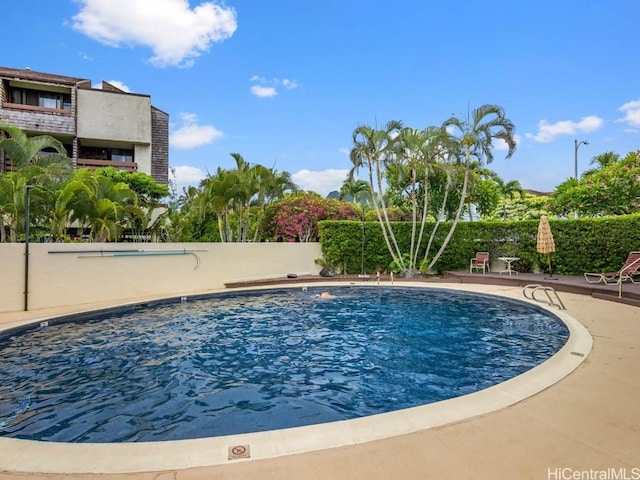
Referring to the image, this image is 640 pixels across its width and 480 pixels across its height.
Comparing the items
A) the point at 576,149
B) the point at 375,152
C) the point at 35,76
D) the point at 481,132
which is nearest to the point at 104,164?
the point at 35,76

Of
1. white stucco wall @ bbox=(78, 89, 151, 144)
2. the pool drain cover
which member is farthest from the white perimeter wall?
white stucco wall @ bbox=(78, 89, 151, 144)

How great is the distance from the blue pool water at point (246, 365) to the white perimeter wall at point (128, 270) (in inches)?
75.5

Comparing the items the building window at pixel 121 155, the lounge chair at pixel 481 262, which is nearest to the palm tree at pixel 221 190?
the lounge chair at pixel 481 262

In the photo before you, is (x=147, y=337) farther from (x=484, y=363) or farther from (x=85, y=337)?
(x=484, y=363)

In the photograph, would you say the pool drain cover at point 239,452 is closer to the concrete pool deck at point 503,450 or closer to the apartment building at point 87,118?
the concrete pool deck at point 503,450

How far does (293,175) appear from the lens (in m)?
17.4

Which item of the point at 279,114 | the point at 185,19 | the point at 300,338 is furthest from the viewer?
the point at 279,114

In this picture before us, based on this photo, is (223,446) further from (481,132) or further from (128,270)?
(481,132)

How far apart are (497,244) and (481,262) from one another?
128 centimetres

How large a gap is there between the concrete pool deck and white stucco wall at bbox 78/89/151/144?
2835cm

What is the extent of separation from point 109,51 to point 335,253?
→ 14.2m

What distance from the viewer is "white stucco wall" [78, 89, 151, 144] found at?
25969 millimetres

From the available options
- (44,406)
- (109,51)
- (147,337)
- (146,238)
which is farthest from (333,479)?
(109,51)

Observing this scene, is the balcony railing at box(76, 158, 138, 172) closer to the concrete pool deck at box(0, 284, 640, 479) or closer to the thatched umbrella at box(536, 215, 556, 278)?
the thatched umbrella at box(536, 215, 556, 278)
